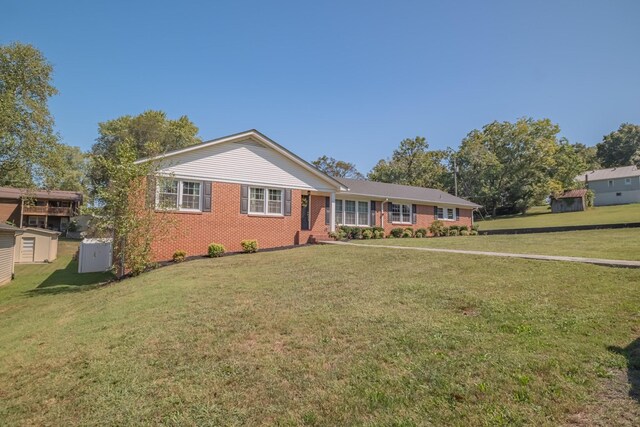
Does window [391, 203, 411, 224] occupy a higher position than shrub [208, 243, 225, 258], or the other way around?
window [391, 203, 411, 224]

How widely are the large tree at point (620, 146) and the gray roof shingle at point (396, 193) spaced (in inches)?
2121

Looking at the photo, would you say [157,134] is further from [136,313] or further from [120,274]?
[136,313]

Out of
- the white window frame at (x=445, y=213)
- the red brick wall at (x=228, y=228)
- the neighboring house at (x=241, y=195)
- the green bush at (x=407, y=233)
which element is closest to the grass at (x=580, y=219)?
the white window frame at (x=445, y=213)

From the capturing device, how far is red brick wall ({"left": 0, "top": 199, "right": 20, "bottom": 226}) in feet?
116

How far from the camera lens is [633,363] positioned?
12.8ft

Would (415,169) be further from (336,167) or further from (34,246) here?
(34,246)

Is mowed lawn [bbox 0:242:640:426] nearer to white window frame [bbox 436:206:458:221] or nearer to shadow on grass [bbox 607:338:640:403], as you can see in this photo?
shadow on grass [bbox 607:338:640:403]

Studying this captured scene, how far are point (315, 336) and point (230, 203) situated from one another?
13045 millimetres

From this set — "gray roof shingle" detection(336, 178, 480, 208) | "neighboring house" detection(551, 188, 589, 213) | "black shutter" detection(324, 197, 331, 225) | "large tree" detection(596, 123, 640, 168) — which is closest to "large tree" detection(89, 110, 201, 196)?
"gray roof shingle" detection(336, 178, 480, 208)

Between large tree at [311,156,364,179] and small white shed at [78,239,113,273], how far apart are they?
41.2 meters

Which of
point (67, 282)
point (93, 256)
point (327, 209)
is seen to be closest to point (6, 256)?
point (93, 256)

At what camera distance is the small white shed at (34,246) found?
26.2 metres

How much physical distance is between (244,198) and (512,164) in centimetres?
3969

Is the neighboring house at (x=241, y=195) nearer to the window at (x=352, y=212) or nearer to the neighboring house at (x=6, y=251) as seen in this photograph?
the window at (x=352, y=212)
